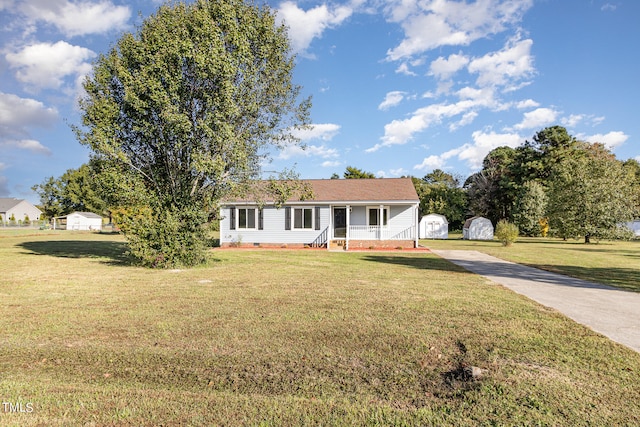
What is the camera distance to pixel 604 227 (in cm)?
2727

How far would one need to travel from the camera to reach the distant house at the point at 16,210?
68.4 metres

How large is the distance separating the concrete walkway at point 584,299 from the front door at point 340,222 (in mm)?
11147

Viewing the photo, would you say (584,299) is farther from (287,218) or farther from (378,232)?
(287,218)

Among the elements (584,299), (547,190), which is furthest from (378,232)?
(547,190)

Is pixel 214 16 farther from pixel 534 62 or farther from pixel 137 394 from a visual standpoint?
pixel 534 62

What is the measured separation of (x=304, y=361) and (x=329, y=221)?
17975mm

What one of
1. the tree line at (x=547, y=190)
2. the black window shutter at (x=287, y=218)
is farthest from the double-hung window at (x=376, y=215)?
the tree line at (x=547, y=190)

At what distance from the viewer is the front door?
22.4 m

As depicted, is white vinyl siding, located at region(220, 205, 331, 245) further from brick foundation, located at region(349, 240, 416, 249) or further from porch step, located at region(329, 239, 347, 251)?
brick foundation, located at region(349, 240, 416, 249)

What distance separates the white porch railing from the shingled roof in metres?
1.82

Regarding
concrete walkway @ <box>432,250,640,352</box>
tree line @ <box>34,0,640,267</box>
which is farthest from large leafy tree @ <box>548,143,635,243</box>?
tree line @ <box>34,0,640,267</box>

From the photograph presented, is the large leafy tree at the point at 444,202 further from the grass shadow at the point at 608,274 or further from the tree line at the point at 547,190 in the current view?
the grass shadow at the point at 608,274

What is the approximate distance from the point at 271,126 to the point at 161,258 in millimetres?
6027

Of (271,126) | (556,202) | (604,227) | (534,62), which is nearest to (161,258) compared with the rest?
(271,126)
